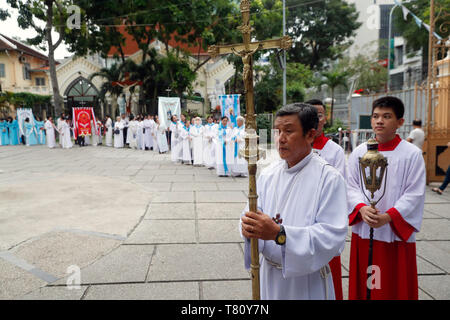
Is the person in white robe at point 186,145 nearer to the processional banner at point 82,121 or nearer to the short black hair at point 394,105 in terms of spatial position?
the processional banner at point 82,121

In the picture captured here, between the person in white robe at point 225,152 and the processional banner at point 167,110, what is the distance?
20.2ft

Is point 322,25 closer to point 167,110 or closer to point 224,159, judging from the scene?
point 167,110

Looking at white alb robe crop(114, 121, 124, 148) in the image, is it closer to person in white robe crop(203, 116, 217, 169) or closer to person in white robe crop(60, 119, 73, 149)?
person in white robe crop(60, 119, 73, 149)

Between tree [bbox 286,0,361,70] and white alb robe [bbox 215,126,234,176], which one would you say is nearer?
white alb robe [bbox 215,126,234,176]

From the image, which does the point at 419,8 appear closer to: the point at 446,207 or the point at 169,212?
the point at 446,207

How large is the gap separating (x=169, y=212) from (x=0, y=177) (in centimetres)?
586

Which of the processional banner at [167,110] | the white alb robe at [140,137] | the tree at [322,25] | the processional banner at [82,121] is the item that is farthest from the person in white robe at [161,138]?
the tree at [322,25]

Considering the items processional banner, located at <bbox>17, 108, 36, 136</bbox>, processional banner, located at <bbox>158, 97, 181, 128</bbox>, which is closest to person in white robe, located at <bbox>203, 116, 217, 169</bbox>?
processional banner, located at <bbox>158, 97, 181, 128</bbox>

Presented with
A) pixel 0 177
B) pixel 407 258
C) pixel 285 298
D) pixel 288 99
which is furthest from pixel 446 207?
pixel 288 99

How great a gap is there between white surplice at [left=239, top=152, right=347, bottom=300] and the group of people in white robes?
5.63m

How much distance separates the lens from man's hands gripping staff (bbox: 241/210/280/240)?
163 cm

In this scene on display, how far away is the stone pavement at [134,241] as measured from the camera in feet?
10.7

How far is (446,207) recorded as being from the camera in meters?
6.17

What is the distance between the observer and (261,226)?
64.2 inches
